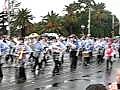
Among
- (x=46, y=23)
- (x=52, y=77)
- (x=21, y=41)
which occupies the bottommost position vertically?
(x=52, y=77)

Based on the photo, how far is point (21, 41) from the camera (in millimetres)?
19672

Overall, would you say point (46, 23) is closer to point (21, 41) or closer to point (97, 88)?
point (21, 41)

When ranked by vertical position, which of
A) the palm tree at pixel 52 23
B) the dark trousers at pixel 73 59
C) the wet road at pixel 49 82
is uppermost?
the palm tree at pixel 52 23

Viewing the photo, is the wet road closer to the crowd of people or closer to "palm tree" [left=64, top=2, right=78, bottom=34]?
the crowd of people

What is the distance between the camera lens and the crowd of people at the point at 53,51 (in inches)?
785

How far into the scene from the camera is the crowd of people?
19.9m

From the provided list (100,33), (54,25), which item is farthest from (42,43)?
(100,33)

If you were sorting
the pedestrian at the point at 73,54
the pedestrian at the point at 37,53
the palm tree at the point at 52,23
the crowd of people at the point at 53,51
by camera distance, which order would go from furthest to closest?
the palm tree at the point at 52,23, the pedestrian at the point at 73,54, the pedestrian at the point at 37,53, the crowd of people at the point at 53,51

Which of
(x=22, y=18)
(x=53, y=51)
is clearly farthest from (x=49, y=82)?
(x=22, y=18)

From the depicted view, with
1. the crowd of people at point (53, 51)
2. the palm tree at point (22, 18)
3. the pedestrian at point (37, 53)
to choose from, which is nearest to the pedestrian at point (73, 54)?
the crowd of people at point (53, 51)

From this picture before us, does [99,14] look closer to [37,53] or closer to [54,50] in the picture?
[37,53]

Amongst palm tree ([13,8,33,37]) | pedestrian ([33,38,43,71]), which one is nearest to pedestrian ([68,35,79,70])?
pedestrian ([33,38,43,71])

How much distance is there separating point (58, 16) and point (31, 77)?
251 feet

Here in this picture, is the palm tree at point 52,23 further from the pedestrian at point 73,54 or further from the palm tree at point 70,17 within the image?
the pedestrian at point 73,54
